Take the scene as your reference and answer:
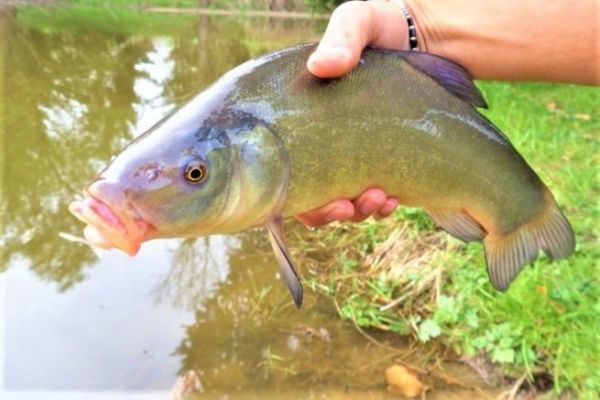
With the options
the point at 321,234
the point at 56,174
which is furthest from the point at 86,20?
the point at 321,234

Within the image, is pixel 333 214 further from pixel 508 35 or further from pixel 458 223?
pixel 508 35

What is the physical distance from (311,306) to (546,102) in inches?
209

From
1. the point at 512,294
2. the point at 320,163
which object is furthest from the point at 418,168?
the point at 512,294

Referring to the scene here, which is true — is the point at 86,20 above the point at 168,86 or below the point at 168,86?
below

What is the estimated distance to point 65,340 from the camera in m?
4.02

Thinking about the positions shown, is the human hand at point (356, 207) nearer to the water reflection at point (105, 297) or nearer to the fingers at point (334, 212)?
the fingers at point (334, 212)

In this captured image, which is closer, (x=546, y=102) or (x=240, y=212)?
(x=240, y=212)

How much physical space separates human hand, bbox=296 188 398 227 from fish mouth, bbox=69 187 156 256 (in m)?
0.72

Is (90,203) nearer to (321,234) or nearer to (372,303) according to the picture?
(372,303)

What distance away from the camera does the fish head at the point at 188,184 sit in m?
1.60

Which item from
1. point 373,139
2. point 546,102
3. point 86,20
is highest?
point 373,139

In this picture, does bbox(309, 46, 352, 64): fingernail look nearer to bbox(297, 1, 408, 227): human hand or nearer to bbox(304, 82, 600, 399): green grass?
bbox(297, 1, 408, 227): human hand

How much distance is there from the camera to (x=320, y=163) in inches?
75.0

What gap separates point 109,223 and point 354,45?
98 centimetres
